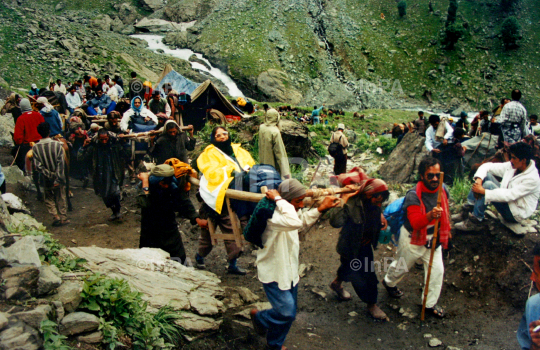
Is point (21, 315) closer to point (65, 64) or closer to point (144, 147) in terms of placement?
point (144, 147)

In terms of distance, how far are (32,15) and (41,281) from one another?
36965 mm

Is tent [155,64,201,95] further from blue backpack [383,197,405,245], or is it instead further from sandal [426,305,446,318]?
sandal [426,305,446,318]

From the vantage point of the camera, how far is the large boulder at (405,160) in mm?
7914

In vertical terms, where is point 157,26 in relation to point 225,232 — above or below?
above

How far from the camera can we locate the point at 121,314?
3.05m

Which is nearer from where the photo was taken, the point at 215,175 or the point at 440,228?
the point at 440,228

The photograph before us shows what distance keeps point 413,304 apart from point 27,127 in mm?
8059

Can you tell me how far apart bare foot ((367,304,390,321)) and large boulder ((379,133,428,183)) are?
13.3 feet

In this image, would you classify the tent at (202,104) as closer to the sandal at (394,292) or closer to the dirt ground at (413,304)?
the dirt ground at (413,304)

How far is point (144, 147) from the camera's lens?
8797 millimetres

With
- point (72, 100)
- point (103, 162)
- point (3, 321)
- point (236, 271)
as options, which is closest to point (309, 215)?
point (3, 321)

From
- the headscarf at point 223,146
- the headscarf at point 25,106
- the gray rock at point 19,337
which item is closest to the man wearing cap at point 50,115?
the headscarf at point 25,106
